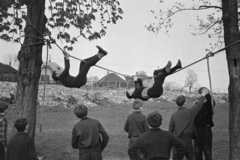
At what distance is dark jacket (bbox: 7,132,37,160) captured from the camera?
388 cm

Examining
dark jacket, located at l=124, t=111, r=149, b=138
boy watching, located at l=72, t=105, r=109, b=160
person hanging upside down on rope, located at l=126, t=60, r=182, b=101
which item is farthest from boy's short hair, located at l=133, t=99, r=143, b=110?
boy watching, located at l=72, t=105, r=109, b=160

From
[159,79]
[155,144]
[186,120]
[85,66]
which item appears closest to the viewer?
[155,144]

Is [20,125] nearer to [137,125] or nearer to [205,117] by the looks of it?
[137,125]

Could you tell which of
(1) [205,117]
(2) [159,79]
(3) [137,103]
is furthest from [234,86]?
(3) [137,103]

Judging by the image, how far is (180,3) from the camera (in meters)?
8.77

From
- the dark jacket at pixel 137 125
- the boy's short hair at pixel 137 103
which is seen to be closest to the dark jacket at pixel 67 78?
the boy's short hair at pixel 137 103

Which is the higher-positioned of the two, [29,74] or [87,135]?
[29,74]

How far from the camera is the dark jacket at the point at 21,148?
3.88 m

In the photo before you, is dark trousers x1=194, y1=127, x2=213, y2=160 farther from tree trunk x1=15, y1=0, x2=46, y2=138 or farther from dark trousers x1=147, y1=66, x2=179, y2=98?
tree trunk x1=15, y1=0, x2=46, y2=138

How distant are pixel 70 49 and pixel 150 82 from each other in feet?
8.48

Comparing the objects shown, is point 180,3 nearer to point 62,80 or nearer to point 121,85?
point 62,80

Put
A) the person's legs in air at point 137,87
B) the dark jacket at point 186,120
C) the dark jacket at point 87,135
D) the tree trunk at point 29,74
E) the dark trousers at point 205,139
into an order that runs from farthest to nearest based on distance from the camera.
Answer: the person's legs in air at point 137,87 < the tree trunk at point 29,74 < the dark trousers at point 205,139 < the dark jacket at point 186,120 < the dark jacket at point 87,135

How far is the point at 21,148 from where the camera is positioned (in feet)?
12.8

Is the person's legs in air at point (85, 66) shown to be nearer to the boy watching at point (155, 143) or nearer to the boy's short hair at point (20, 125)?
the boy's short hair at point (20, 125)
